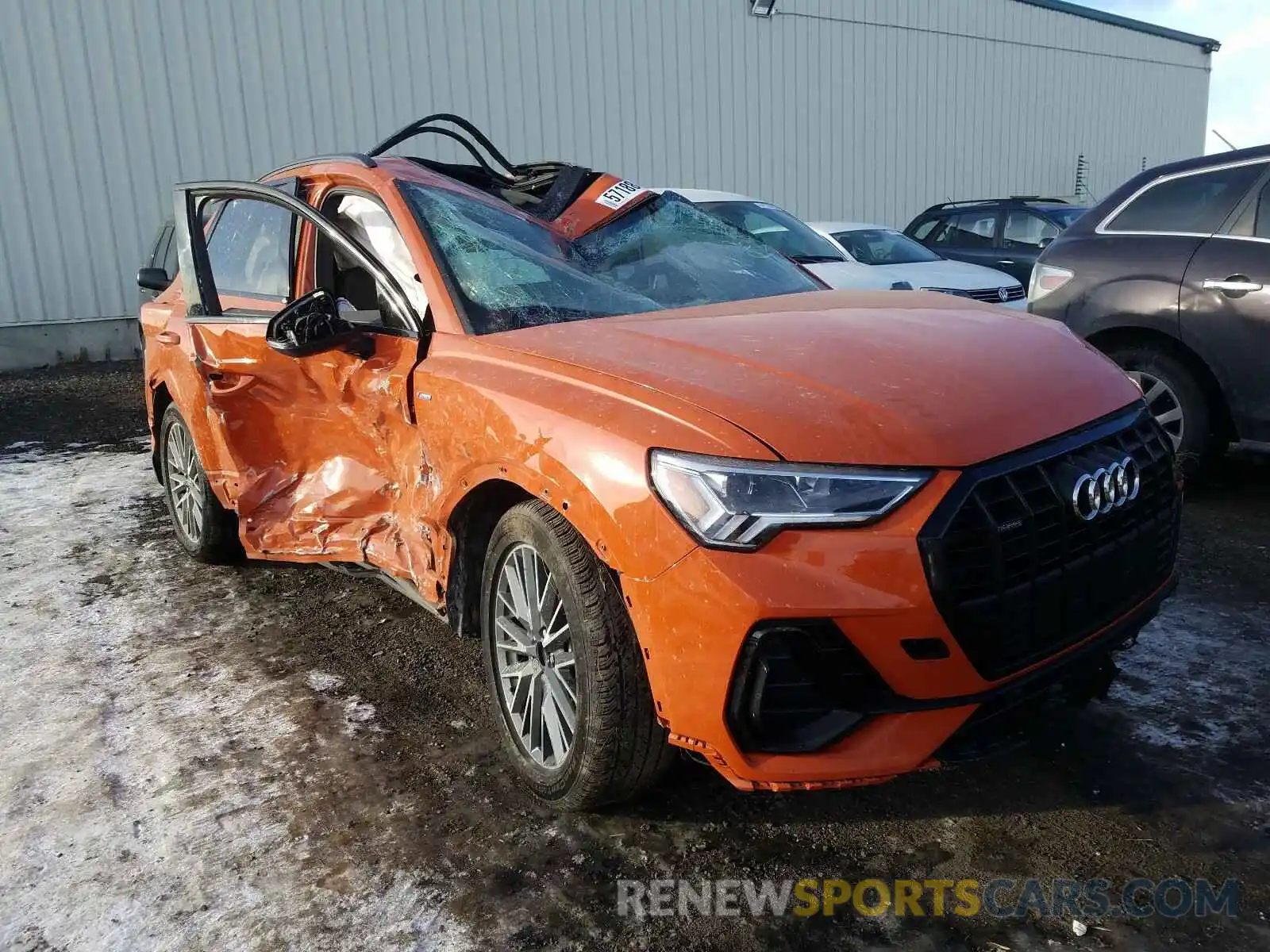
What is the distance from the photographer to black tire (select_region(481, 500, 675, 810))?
224 cm

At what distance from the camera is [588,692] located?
2271 mm

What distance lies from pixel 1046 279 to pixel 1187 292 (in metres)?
0.76

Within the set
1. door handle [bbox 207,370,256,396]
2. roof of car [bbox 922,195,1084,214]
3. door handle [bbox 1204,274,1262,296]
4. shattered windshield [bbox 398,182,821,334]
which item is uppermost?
shattered windshield [bbox 398,182,821,334]

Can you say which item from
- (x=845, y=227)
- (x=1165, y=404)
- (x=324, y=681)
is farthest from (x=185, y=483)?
(x=845, y=227)

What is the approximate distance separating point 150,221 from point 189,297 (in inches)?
318

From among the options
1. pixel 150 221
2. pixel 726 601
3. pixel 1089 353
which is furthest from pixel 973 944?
pixel 150 221

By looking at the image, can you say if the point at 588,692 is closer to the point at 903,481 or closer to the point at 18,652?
the point at 903,481

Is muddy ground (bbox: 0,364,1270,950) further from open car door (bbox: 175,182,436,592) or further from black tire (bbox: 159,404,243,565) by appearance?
black tire (bbox: 159,404,243,565)

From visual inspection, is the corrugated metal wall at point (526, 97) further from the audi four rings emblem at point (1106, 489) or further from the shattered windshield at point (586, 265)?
the audi four rings emblem at point (1106, 489)

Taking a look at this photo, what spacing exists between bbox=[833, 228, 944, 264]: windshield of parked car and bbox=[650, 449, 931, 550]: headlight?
728cm

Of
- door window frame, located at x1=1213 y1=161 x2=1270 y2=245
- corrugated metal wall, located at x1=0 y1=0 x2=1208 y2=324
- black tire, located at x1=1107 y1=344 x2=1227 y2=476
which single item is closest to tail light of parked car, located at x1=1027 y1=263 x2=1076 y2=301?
black tire, located at x1=1107 y1=344 x2=1227 y2=476

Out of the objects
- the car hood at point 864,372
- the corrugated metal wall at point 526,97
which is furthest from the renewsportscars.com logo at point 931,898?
the corrugated metal wall at point 526,97

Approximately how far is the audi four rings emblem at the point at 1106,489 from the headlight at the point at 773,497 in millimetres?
420

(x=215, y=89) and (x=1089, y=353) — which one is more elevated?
(x=215, y=89)
